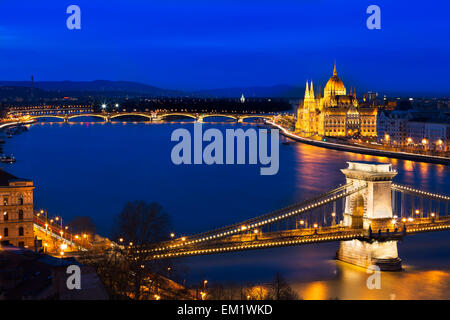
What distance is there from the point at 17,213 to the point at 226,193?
1008cm

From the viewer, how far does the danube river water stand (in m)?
10.3

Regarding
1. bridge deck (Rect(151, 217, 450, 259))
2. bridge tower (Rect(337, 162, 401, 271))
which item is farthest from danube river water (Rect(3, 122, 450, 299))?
bridge deck (Rect(151, 217, 450, 259))

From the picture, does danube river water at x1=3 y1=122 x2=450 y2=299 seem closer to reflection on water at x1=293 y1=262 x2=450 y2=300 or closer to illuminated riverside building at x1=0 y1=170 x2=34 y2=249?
reflection on water at x1=293 y1=262 x2=450 y2=300

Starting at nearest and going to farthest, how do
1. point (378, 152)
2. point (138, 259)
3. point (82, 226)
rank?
1. point (138, 259)
2. point (82, 226)
3. point (378, 152)

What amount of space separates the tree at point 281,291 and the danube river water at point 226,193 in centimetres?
30

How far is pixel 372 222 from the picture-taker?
11008mm

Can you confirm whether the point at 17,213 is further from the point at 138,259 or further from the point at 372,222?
the point at 372,222

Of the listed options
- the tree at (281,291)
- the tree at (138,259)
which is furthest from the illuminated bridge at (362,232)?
the tree at (138,259)

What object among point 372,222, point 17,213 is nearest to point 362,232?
point 372,222

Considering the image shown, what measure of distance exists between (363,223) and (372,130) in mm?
35509

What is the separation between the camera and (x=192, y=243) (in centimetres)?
1029

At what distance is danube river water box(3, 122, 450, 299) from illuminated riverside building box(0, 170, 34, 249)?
8.15ft

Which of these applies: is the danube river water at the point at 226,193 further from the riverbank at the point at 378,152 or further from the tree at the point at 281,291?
the riverbank at the point at 378,152
